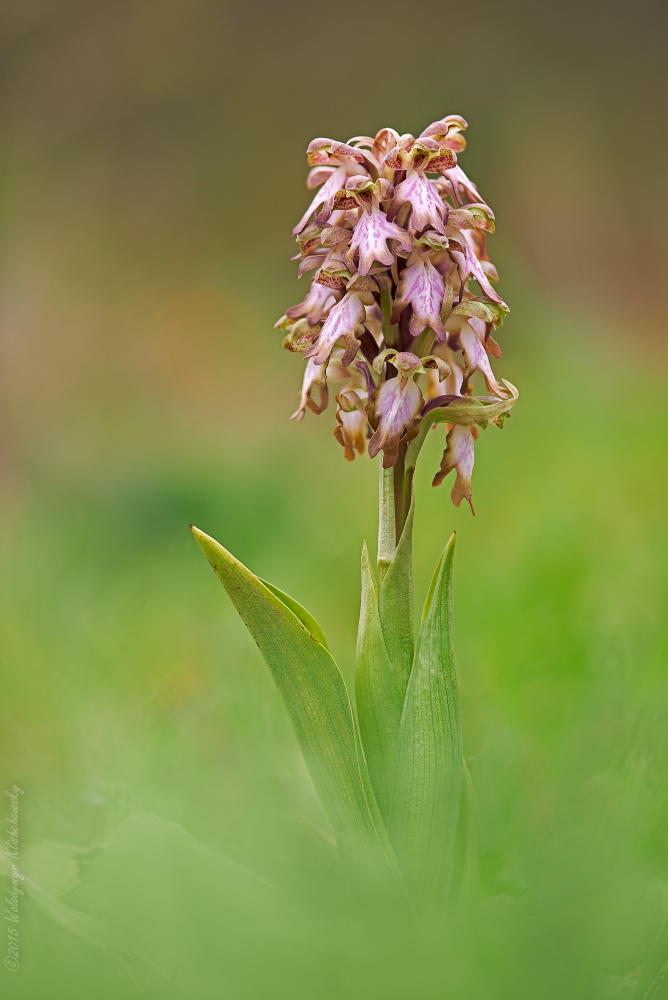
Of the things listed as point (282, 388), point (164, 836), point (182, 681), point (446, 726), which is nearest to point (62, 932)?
point (164, 836)

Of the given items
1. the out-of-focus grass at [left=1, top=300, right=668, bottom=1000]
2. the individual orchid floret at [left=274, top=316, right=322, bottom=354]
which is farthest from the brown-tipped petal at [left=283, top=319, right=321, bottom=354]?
the out-of-focus grass at [left=1, top=300, right=668, bottom=1000]

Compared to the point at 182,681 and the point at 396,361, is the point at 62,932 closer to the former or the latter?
the point at 396,361

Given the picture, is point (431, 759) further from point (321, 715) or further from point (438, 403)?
point (438, 403)

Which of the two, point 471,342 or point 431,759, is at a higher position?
point 471,342

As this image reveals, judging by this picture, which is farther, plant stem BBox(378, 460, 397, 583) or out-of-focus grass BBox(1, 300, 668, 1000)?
plant stem BBox(378, 460, 397, 583)

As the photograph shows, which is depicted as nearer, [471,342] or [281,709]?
[471,342]

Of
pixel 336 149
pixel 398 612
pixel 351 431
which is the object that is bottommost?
pixel 398 612
